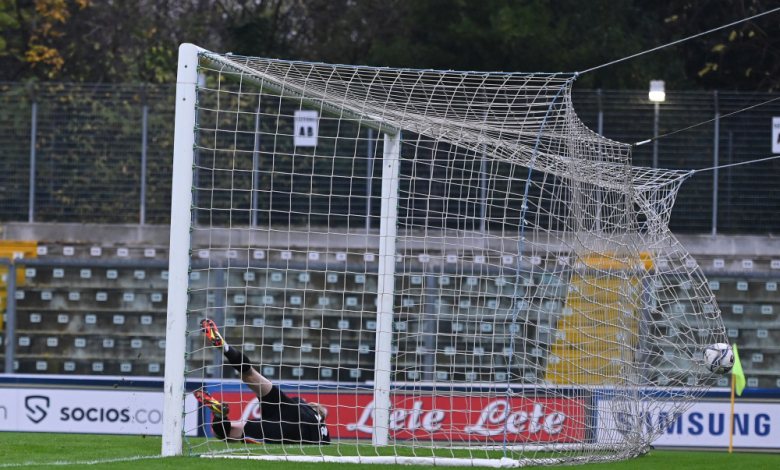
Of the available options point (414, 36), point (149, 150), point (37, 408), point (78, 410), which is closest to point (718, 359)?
point (78, 410)

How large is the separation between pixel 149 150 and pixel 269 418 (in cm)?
676

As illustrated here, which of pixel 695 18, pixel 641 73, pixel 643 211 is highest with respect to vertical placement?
pixel 695 18

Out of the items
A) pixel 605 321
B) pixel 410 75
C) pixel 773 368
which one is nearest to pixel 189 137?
pixel 410 75

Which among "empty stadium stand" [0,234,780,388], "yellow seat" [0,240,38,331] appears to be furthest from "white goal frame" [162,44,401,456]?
"yellow seat" [0,240,38,331]

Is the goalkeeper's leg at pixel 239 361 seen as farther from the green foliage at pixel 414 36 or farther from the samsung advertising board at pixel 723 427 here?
the green foliage at pixel 414 36

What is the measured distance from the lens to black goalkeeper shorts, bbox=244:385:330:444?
23.4ft

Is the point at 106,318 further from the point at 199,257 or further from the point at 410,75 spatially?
the point at 410,75

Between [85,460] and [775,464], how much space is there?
16.5 feet

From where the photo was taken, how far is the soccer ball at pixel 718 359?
24.2 ft

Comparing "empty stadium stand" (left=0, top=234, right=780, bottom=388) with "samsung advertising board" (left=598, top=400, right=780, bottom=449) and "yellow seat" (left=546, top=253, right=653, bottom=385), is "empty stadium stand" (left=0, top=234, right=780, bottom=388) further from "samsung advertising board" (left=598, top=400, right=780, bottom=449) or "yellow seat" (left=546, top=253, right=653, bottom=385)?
"yellow seat" (left=546, top=253, right=653, bottom=385)

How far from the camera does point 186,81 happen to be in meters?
6.00

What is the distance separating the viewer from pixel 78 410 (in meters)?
9.26

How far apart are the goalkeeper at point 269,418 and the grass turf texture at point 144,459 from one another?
25 centimetres

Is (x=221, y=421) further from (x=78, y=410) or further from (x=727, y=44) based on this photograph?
(x=727, y=44)
